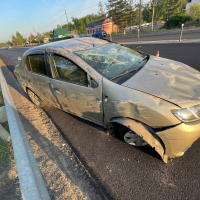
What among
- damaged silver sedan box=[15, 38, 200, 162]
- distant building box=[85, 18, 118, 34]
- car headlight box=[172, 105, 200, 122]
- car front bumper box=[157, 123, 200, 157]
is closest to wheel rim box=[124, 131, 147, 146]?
damaged silver sedan box=[15, 38, 200, 162]

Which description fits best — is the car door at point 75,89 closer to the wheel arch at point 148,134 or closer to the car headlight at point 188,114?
the wheel arch at point 148,134

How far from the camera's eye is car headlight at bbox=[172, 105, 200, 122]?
5.41 feet

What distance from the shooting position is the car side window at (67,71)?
2.40 meters

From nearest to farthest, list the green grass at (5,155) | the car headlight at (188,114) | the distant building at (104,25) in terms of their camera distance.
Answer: the car headlight at (188,114), the green grass at (5,155), the distant building at (104,25)

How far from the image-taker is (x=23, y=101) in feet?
15.8

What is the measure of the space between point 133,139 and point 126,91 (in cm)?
87

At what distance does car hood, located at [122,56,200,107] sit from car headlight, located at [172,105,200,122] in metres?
0.06

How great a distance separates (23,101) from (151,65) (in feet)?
14.2

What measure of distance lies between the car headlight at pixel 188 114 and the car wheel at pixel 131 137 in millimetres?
738

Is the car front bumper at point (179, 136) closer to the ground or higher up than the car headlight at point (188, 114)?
closer to the ground

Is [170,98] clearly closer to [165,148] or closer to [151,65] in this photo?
[165,148]

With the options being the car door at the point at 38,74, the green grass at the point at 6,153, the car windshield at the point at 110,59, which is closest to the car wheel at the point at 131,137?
the car windshield at the point at 110,59

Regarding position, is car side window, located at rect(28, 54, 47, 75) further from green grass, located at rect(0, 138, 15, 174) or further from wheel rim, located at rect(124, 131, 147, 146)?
wheel rim, located at rect(124, 131, 147, 146)

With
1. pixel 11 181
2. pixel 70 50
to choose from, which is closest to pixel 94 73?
pixel 70 50
